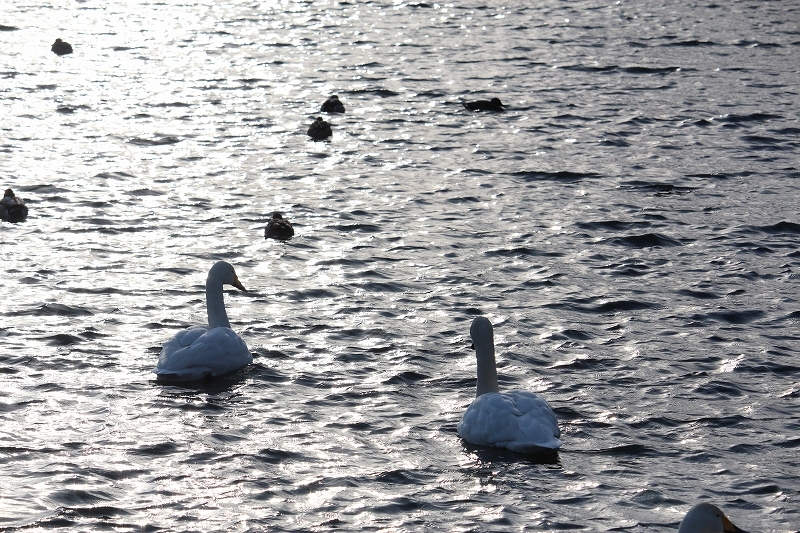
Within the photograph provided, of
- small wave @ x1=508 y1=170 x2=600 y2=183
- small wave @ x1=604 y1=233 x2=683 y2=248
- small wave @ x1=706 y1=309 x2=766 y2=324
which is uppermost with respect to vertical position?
small wave @ x1=508 y1=170 x2=600 y2=183

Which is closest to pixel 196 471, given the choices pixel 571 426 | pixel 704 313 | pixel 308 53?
pixel 571 426

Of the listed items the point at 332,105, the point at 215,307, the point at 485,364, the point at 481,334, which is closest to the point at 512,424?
the point at 485,364

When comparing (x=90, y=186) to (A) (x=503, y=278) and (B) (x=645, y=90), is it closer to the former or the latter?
(A) (x=503, y=278)

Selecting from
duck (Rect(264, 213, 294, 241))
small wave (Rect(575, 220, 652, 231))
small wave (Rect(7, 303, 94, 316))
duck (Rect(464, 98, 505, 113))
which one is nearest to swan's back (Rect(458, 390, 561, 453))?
small wave (Rect(7, 303, 94, 316))

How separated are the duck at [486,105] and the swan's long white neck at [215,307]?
1346 centimetres

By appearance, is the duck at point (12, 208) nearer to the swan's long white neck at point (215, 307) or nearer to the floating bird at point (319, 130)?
the swan's long white neck at point (215, 307)

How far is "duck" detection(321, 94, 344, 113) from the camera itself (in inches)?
1037

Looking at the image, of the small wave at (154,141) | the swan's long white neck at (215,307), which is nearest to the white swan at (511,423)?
the swan's long white neck at (215,307)

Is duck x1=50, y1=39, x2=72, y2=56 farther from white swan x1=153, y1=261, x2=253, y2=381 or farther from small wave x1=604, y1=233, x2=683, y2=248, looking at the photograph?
white swan x1=153, y1=261, x2=253, y2=381

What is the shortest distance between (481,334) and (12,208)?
927cm

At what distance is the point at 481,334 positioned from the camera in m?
12.9

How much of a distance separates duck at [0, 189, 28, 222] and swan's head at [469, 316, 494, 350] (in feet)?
30.0

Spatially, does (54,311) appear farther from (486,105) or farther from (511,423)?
(486,105)

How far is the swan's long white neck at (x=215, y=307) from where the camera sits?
14.6 meters
